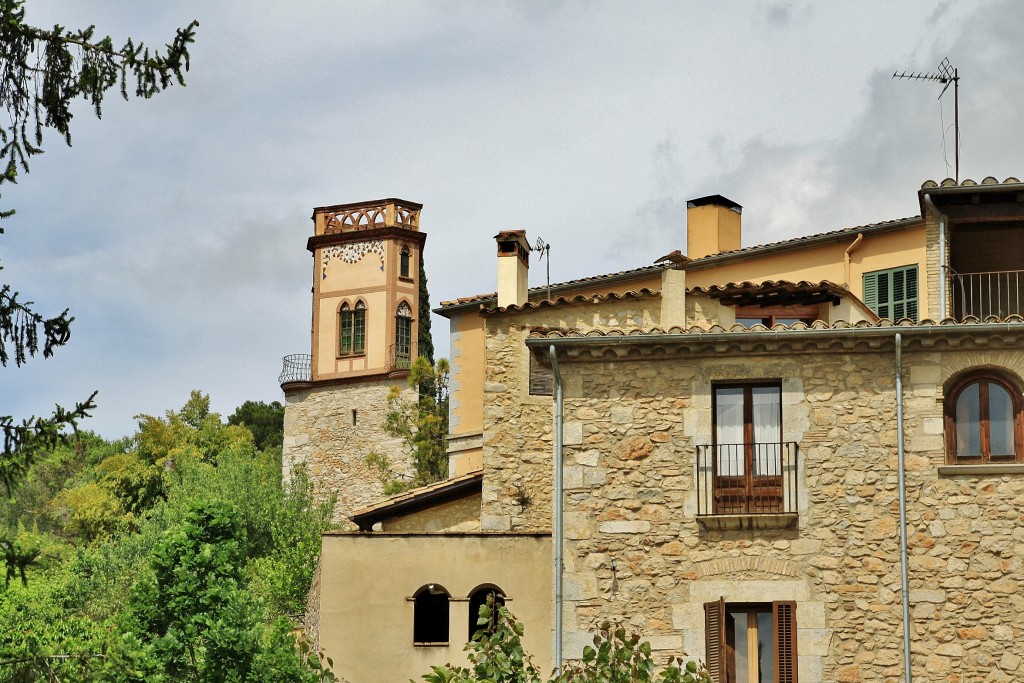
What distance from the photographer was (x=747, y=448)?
18.2 m

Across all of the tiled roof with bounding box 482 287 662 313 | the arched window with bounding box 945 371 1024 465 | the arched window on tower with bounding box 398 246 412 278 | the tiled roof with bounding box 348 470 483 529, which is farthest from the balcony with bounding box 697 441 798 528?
the arched window on tower with bounding box 398 246 412 278

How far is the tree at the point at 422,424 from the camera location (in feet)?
127

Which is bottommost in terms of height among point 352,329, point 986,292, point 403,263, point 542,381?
point 542,381

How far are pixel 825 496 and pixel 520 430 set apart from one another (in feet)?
17.1

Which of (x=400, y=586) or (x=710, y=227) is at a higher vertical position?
(x=710, y=227)

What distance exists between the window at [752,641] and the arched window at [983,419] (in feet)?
8.71

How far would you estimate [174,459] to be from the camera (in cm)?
5028

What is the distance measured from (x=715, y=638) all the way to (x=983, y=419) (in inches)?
155

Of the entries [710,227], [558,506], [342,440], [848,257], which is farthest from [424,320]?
[558,506]

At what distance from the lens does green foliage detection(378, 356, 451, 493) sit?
127ft

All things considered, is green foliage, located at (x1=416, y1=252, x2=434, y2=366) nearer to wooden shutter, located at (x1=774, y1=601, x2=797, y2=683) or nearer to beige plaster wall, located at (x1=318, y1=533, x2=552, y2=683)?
beige plaster wall, located at (x1=318, y1=533, x2=552, y2=683)

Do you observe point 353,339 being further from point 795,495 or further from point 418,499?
point 795,495

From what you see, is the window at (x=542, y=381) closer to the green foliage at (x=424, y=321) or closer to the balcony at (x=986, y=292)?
the balcony at (x=986, y=292)

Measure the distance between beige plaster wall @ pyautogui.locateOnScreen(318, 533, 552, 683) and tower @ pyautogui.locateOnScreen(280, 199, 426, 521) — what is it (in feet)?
75.9
